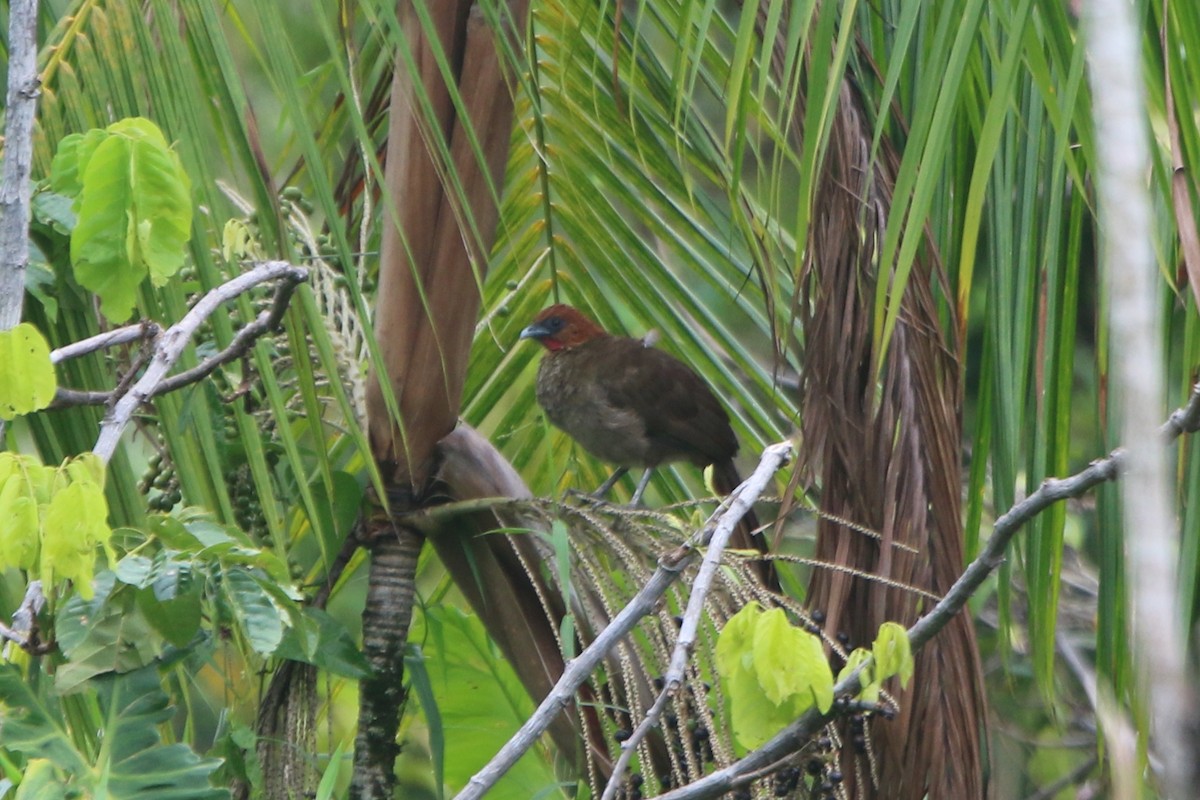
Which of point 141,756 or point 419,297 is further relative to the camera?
point 419,297

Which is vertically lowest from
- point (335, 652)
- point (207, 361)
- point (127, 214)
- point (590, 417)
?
point (335, 652)

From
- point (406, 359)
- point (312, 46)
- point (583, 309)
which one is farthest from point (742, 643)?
point (312, 46)

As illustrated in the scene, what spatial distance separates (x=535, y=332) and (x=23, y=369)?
180cm

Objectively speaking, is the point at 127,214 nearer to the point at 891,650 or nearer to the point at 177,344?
the point at 177,344

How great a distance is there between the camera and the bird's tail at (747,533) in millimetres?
2348

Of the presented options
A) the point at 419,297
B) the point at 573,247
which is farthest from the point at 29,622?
the point at 573,247

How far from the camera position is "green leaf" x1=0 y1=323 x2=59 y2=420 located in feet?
4.39

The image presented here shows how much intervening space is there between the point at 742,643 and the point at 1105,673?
0.78m

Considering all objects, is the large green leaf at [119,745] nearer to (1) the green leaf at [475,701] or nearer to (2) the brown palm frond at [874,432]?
(2) the brown palm frond at [874,432]

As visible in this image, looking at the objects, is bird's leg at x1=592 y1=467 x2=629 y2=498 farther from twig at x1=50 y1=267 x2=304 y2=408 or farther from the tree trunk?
twig at x1=50 y1=267 x2=304 y2=408

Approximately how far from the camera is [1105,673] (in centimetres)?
199

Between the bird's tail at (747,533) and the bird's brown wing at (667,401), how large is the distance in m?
0.05

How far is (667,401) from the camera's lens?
11.4ft

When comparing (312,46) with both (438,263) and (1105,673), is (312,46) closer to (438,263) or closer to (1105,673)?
(438,263)
